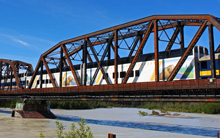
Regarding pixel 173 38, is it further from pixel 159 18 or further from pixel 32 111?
pixel 32 111

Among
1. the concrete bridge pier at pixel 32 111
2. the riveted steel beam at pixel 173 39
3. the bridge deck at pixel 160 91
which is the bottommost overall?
the concrete bridge pier at pixel 32 111

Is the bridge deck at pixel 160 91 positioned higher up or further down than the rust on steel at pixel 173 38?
further down

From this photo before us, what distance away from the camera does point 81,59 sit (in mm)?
46812

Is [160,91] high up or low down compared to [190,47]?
down

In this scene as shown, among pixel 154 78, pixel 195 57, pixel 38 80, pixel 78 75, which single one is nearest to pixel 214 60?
pixel 195 57

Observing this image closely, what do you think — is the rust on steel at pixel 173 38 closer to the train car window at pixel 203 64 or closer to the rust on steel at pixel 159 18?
the rust on steel at pixel 159 18

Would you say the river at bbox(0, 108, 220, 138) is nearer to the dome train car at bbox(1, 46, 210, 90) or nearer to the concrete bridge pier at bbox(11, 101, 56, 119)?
the concrete bridge pier at bbox(11, 101, 56, 119)

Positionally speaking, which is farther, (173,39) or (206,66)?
(173,39)

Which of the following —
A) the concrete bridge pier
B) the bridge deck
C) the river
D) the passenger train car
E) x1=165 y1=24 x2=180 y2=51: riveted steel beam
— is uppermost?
x1=165 y1=24 x2=180 y2=51: riveted steel beam

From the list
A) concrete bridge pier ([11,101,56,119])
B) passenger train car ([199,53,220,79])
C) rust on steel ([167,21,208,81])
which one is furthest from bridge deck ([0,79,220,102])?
concrete bridge pier ([11,101,56,119])

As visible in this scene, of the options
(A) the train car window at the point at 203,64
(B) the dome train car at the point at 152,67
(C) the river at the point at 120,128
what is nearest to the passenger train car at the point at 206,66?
(A) the train car window at the point at 203,64

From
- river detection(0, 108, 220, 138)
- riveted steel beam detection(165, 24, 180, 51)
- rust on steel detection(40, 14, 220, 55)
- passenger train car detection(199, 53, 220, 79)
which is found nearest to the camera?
rust on steel detection(40, 14, 220, 55)

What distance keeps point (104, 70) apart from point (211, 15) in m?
17.9

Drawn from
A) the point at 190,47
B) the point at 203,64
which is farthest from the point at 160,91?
the point at 190,47
